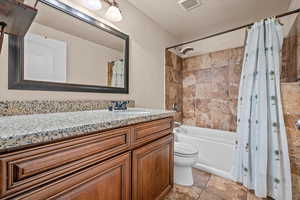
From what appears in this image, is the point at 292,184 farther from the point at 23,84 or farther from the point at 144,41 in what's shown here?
the point at 23,84

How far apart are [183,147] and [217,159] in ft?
1.87

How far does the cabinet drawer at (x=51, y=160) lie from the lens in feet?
1.35

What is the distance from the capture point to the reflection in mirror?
0.96 meters

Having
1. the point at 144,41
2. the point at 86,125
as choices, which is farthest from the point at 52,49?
the point at 144,41

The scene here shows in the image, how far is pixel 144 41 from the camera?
1878 mm

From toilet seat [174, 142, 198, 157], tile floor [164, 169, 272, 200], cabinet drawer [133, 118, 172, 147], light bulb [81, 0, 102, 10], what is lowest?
tile floor [164, 169, 272, 200]

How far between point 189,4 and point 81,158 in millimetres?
2053

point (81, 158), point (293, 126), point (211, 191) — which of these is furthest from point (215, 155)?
point (81, 158)

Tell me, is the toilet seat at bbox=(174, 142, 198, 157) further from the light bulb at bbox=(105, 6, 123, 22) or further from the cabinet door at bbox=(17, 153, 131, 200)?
the light bulb at bbox=(105, 6, 123, 22)

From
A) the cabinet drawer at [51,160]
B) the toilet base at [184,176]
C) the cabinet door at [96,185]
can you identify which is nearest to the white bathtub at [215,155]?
the toilet base at [184,176]

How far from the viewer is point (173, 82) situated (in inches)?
101

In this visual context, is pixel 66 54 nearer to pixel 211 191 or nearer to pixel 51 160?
pixel 51 160

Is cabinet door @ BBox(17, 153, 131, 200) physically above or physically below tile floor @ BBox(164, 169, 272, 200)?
above

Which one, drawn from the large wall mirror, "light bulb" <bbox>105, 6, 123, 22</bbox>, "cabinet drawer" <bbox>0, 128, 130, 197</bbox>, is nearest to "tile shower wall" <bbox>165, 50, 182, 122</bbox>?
the large wall mirror
